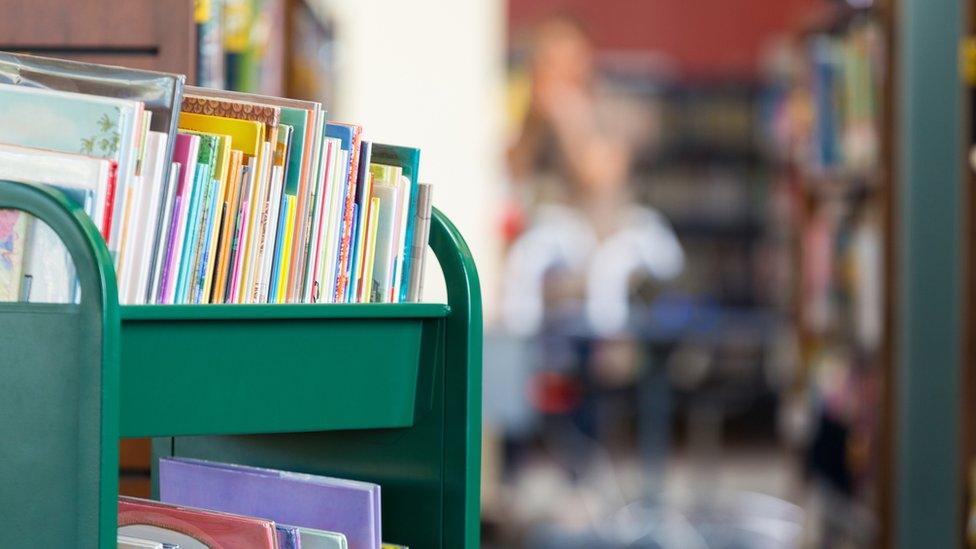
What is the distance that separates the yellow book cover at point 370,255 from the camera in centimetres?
118

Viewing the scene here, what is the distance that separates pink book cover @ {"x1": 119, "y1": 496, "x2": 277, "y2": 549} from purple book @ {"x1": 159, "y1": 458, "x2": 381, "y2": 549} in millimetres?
79

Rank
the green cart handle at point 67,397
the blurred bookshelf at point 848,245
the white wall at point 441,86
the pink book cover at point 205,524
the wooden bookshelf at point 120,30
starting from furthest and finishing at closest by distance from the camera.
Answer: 1. the white wall at point 441,86
2. the blurred bookshelf at point 848,245
3. the wooden bookshelf at point 120,30
4. the pink book cover at point 205,524
5. the green cart handle at point 67,397

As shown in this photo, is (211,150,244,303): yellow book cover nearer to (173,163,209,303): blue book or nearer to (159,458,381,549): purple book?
(173,163,209,303): blue book

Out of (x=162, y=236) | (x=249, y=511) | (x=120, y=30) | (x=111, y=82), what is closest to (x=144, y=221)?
(x=162, y=236)

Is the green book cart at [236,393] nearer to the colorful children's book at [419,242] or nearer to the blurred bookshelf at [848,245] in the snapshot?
the colorful children's book at [419,242]

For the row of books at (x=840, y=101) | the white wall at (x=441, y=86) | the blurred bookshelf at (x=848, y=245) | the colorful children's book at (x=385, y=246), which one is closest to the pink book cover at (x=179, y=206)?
the colorful children's book at (x=385, y=246)

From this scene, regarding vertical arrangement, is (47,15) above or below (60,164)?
above

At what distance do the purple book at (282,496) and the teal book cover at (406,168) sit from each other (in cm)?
20

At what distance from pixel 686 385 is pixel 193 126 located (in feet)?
15.1

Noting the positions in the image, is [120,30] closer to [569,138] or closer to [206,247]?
[206,247]

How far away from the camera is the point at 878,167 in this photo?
9.71 feet

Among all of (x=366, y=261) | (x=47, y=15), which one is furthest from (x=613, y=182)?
(x=366, y=261)

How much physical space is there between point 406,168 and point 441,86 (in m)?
5.97

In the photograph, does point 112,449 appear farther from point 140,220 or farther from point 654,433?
point 654,433
